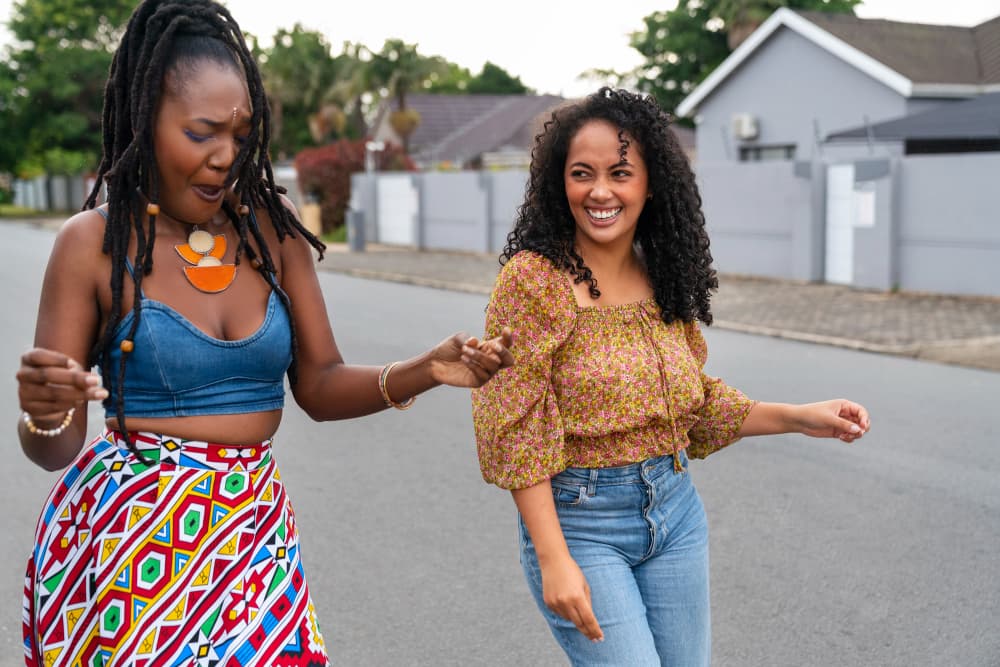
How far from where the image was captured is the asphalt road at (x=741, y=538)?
411 cm

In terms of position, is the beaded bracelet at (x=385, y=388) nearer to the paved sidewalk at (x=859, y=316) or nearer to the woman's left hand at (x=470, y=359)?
the woman's left hand at (x=470, y=359)

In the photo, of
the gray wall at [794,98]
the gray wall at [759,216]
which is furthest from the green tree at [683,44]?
the gray wall at [759,216]

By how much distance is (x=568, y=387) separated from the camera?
7.72 feet

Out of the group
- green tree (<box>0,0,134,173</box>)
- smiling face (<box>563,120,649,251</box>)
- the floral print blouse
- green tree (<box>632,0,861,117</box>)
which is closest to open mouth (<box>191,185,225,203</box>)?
the floral print blouse

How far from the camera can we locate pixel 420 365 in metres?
2.24

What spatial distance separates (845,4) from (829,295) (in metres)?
22.8

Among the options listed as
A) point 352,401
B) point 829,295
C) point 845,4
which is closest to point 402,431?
point 352,401

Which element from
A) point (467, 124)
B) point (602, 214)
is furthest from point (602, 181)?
point (467, 124)

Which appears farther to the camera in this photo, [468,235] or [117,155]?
[468,235]

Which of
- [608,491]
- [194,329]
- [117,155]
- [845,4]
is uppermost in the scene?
[845,4]

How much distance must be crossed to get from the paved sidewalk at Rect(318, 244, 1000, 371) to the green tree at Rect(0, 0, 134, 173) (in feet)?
113

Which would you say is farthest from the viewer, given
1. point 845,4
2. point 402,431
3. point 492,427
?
point 845,4

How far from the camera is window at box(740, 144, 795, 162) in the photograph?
24.2m

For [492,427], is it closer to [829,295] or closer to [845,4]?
[829,295]
